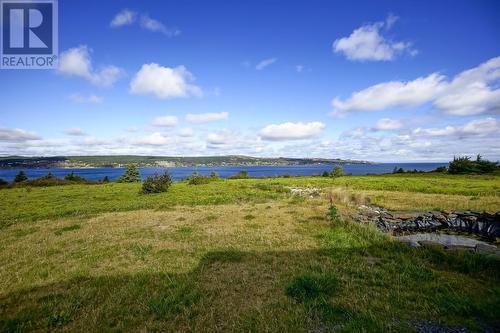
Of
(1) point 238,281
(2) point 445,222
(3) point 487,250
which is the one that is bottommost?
(1) point 238,281

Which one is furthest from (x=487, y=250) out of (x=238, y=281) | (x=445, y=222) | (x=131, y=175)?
(x=131, y=175)

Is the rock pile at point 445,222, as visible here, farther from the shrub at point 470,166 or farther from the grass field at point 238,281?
the shrub at point 470,166

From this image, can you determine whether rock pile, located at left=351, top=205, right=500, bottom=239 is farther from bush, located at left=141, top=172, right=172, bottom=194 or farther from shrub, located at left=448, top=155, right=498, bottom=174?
shrub, located at left=448, top=155, right=498, bottom=174

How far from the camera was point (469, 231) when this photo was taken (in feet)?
49.4

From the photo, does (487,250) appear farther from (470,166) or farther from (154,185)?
(470,166)

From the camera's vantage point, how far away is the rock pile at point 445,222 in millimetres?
14383

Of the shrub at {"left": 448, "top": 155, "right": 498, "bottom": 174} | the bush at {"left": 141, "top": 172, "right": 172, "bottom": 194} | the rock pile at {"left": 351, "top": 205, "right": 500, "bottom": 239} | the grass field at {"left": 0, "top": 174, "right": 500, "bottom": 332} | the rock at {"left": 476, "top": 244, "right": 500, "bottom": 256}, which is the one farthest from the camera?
the shrub at {"left": 448, "top": 155, "right": 498, "bottom": 174}

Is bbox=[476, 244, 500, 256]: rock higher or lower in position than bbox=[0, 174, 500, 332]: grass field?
higher

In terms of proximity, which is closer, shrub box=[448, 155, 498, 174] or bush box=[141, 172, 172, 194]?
bush box=[141, 172, 172, 194]

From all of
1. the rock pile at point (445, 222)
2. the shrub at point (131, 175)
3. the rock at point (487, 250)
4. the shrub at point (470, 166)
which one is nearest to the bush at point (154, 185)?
the rock pile at point (445, 222)

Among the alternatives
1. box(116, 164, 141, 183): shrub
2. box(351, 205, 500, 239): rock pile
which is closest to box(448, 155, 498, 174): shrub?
box(351, 205, 500, 239): rock pile

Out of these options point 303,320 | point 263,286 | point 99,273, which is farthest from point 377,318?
point 99,273

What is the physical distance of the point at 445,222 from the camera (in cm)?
1617

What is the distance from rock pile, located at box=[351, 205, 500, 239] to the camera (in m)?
14.4
